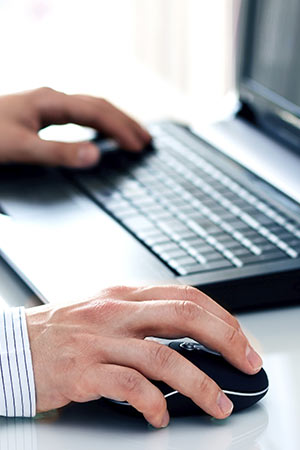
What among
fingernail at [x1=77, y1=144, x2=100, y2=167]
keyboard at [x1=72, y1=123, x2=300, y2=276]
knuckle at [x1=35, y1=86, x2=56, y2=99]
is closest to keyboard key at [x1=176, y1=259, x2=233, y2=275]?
keyboard at [x1=72, y1=123, x2=300, y2=276]

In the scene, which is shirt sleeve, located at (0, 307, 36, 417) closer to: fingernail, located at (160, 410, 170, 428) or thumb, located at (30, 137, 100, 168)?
fingernail, located at (160, 410, 170, 428)

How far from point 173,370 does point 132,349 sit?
0.12 feet

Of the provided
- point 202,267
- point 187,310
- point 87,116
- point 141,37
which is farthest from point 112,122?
point 141,37

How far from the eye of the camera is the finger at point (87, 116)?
1.12m

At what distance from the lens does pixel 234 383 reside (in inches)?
24.6

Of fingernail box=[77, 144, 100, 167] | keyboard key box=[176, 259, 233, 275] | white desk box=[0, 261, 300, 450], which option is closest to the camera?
white desk box=[0, 261, 300, 450]

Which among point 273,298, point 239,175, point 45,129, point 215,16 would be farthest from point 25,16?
point 273,298

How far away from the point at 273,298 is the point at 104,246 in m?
0.17

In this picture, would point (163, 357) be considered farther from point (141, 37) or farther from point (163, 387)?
point (141, 37)

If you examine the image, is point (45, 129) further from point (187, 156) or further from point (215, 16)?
point (215, 16)

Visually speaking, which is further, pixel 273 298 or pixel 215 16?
pixel 215 16

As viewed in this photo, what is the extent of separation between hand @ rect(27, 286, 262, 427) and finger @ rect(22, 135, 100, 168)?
1.26ft

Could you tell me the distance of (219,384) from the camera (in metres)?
0.62

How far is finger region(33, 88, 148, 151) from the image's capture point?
1.12 metres
